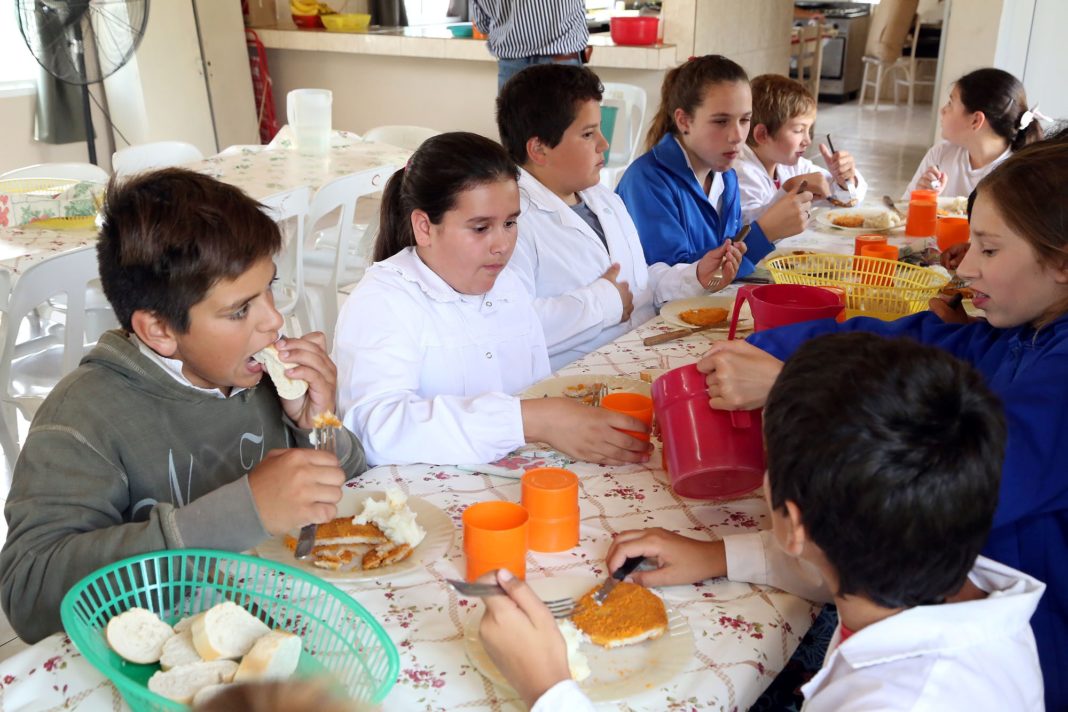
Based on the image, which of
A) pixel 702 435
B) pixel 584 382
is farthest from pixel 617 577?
pixel 584 382

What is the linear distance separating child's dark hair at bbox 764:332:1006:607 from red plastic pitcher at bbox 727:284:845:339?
2.32ft

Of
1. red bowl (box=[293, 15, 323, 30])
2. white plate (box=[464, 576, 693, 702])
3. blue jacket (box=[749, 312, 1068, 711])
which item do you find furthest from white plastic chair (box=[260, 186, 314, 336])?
red bowl (box=[293, 15, 323, 30])

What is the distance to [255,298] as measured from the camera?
1.27 meters

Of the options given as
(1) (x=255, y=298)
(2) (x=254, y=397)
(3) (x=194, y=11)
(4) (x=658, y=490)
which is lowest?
(4) (x=658, y=490)

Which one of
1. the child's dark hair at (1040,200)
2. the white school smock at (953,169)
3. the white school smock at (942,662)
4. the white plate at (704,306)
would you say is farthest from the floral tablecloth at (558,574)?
the white school smock at (953,169)

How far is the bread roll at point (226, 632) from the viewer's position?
0.88 meters

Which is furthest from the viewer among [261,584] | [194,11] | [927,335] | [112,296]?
[194,11]

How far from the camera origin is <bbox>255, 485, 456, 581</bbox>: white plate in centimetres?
111

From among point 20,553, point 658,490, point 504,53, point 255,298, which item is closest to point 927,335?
point 658,490

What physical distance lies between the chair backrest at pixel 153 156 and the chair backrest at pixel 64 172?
0.29 ft

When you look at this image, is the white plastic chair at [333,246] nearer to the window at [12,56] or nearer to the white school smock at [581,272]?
the white school smock at [581,272]

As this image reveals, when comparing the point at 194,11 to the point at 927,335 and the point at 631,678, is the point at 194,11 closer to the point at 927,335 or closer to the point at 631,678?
the point at 927,335

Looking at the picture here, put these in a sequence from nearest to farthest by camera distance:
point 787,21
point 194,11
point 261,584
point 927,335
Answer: point 261,584, point 927,335, point 194,11, point 787,21

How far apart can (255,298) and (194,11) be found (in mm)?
4911
